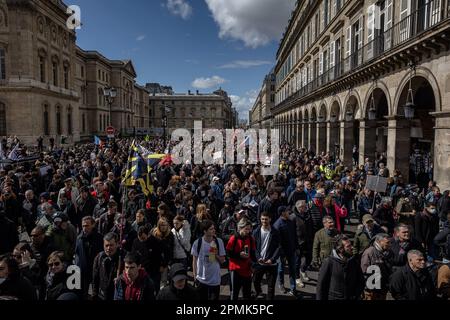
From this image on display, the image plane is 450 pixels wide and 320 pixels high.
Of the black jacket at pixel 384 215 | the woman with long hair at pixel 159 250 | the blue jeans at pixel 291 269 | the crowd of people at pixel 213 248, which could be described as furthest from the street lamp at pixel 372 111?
the woman with long hair at pixel 159 250

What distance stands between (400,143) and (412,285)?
1107 cm

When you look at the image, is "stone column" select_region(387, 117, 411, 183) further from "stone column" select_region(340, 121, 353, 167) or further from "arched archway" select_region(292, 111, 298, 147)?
"arched archway" select_region(292, 111, 298, 147)

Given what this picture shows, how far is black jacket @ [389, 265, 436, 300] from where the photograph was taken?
411cm

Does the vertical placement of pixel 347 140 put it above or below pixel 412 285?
above

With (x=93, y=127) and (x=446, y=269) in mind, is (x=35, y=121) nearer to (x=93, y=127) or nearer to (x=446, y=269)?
(x=93, y=127)

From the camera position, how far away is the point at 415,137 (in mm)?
19922

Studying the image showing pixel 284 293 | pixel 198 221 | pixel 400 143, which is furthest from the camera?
pixel 400 143

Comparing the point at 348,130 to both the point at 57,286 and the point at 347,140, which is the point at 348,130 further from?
the point at 57,286

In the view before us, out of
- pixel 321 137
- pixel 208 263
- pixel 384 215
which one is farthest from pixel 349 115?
pixel 208 263

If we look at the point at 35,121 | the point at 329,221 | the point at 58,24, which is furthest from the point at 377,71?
the point at 58,24

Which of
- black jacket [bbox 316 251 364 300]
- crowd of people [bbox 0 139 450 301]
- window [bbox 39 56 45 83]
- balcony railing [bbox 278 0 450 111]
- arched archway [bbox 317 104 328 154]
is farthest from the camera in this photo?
window [bbox 39 56 45 83]

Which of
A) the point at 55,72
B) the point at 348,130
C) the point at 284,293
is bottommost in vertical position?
the point at 284,293

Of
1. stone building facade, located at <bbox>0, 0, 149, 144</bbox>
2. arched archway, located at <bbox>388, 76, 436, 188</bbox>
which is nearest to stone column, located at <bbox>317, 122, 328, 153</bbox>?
arched archway, located at <bbox>388, 76, 436, 188</bbox>

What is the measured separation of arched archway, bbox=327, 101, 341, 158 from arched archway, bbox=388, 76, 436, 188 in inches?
183
